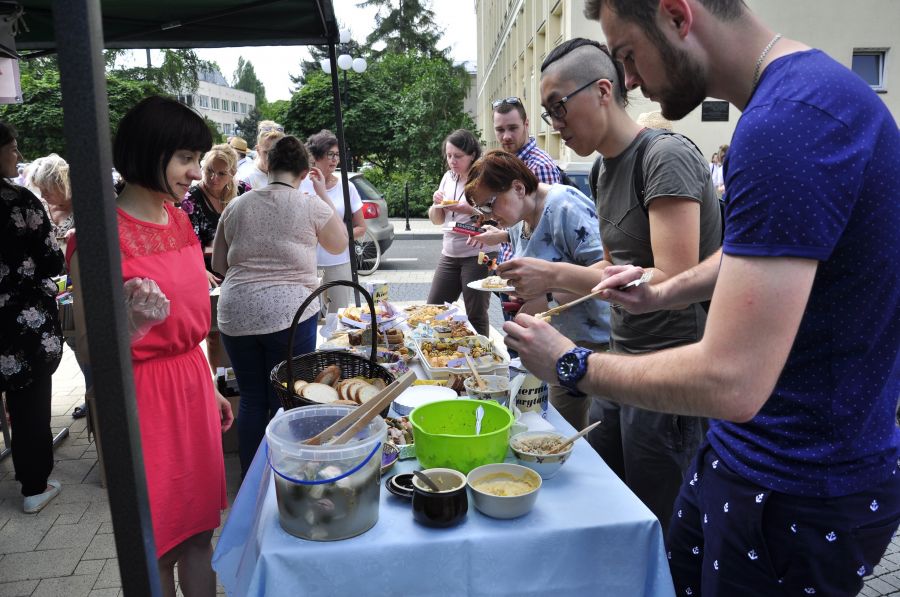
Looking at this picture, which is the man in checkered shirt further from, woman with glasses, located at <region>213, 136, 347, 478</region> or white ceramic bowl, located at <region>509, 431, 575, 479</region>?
white ceramic bowl, located at <region>509, 431, 575, 479</region>

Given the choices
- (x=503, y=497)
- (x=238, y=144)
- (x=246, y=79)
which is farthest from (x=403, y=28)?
(x=246, y=79)

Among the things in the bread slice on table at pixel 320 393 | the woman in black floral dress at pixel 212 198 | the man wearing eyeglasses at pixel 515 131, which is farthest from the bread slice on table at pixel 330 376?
the woman in black floral dress at pixel 212 198

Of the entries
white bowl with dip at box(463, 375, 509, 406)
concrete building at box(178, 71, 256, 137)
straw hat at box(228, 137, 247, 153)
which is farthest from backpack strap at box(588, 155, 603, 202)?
concrete building at box(178, 71, 256, 137)

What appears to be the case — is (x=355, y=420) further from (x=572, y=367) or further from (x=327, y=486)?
(x=572, y=367)

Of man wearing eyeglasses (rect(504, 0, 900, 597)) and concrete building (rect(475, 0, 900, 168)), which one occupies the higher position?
concrete building (rect(475, 0, 900, 168))

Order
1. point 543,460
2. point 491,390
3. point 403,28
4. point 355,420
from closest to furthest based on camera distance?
point 355,420 < point 543,460 < point 491,390 < point 403,28

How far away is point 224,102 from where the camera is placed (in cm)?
7581

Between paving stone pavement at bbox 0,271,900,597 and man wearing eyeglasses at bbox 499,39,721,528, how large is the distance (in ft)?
4.18

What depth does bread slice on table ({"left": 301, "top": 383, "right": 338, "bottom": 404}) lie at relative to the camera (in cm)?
199

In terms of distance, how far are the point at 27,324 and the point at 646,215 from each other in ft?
9.98

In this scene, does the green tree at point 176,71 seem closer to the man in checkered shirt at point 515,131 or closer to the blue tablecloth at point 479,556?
the man in checkered shirt at point 515,131

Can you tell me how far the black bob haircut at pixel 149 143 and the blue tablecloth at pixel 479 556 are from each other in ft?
3.74

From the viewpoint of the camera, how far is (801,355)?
109 cm

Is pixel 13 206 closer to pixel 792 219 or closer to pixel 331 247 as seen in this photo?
pixel 331 247
